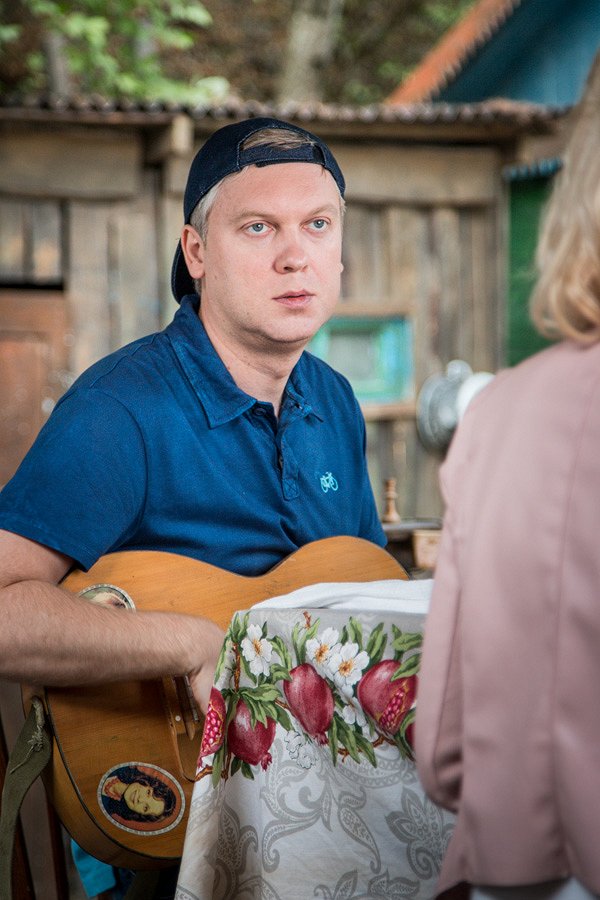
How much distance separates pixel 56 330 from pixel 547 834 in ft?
17.6

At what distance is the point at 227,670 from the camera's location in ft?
5.46

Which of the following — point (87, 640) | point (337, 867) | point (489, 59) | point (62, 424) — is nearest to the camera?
point (337, 867)

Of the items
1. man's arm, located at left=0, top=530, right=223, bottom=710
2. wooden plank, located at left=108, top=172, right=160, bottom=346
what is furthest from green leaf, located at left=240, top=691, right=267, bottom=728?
wooden plank, located at left=108, top=172, right=160, bottom=346

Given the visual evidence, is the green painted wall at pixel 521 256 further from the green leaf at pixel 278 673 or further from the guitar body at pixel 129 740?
the green leaf at pixel 278 673

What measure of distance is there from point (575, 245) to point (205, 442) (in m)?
1.26

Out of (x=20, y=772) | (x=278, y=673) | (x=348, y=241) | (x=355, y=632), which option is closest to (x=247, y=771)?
(x=278, y=673)

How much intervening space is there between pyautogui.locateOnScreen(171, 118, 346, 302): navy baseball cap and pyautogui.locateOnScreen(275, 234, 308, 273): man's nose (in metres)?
0.19

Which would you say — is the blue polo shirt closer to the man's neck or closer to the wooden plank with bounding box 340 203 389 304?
the man's neck

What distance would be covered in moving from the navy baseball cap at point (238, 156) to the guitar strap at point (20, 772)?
1.22 metres

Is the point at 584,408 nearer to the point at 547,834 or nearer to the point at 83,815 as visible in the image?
the point at 547,834

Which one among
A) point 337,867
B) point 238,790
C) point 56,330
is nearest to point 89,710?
point 238,790

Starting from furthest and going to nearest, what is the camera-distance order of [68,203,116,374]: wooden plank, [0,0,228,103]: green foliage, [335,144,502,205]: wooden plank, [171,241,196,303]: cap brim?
1. [0,0,228,103]: green foliage
2. [335,144,502,205]: wooden plank
3. [68,203,116,374]: wooden plank
4. [171,241,196,303]: cap brim

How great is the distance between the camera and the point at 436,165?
6.44 meters

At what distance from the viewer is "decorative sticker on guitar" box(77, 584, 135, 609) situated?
80.7 inches
